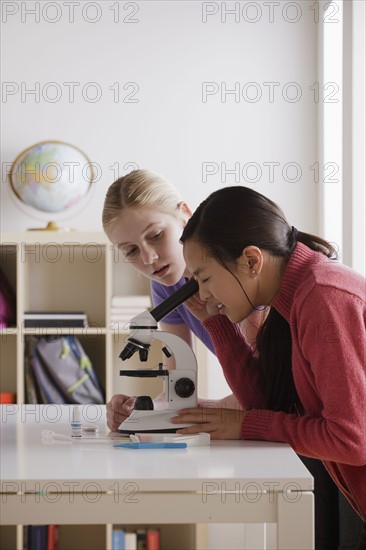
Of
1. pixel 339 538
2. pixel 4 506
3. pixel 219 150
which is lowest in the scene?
pixel 339 538

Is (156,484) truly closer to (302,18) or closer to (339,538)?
(339,538)

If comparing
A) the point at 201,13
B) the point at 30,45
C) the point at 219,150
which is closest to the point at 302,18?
the point at 201,13

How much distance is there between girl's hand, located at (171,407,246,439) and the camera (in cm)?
154

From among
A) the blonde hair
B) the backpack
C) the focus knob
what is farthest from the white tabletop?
the backpack

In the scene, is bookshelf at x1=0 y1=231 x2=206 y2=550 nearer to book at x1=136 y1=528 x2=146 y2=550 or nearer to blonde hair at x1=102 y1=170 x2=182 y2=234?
book at x1=136 y1=528 x2=146 y2=550

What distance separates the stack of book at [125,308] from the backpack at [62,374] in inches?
7.6

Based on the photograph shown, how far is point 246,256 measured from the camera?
4.99 feet

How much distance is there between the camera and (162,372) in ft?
5.30

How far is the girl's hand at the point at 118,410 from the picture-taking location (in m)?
1.69

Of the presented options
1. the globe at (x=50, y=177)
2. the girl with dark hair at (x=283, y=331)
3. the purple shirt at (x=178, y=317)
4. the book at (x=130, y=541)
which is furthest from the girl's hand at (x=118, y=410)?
the globe at (x=50, y=177)

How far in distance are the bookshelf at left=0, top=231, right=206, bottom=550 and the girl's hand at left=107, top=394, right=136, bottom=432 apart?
1621mm

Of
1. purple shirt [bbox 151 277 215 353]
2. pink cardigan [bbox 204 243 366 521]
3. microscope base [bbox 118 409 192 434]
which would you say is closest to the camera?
pink cardigan [bbox 204 243 366 521]

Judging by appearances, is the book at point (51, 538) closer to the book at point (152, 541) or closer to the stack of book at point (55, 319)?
the book at point (152, 541)

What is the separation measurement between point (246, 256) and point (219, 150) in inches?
90.2
